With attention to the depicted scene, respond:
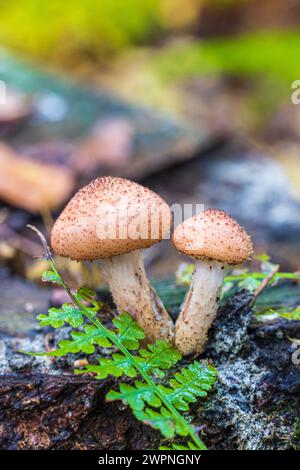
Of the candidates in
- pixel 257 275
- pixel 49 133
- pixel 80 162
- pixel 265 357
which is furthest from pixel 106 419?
pixel 49 133

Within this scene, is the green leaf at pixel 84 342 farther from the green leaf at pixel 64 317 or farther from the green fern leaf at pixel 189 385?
the green fern leaf at pixel 189 385

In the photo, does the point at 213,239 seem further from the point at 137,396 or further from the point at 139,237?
the point at 137,396

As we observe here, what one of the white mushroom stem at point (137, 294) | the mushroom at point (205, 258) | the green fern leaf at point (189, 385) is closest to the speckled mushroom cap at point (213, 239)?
the mushroom at point (205, 258)

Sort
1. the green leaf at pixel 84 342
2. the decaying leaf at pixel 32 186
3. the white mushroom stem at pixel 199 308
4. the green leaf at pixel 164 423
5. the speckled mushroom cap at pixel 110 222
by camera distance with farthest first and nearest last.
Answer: the decaying leaf at pixel 32 186 < the white mushroom stem at pixel 199 308 < the speckled mushroom cap at pixel 110 222 < the green leaf at pixel 84 342 < the green leaf at pixel 164 423

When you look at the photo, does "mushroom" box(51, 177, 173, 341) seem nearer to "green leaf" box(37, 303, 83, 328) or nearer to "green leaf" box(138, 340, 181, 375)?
"green leaf" box(37, 303, 83, 328)

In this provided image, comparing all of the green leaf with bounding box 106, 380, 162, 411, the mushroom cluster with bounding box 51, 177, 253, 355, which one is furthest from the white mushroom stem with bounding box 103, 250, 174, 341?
the green leaf with bounding box 106, 380, 162, 411

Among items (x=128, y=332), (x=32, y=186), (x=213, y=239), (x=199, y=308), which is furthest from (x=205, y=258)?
(x=32, y=186)
